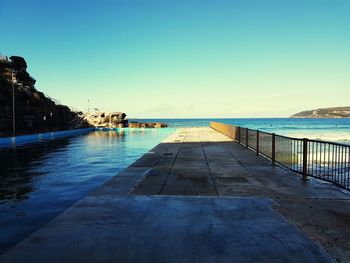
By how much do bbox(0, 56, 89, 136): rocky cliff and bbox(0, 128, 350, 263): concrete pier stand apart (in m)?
38.1

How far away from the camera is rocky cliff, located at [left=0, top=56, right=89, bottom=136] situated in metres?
47.0

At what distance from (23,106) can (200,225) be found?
50.4m

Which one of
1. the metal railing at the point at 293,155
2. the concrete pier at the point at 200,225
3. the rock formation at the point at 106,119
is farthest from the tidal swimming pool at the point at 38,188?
the rock formation at the point at 106,119

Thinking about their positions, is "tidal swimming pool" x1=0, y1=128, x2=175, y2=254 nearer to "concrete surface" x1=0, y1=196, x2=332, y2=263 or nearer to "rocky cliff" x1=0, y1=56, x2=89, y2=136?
"concrete surface" x1=0, y1=196, x2=332, y2=263

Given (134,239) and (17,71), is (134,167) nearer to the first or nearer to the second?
(134,239)

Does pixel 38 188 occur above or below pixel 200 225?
below

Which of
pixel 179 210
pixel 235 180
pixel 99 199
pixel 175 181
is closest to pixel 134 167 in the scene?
pixel 175 181

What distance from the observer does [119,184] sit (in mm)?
10344

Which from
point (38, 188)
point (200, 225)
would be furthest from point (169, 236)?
point (38, 188)

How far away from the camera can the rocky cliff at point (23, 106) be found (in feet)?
154

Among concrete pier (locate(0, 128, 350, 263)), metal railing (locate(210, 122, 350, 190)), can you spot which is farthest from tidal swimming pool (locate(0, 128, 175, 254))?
metal railing (locate(210, 122, 350, 190))

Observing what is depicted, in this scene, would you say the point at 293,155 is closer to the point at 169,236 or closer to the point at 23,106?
the point at 169,236

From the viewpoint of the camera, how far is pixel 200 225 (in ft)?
20.3

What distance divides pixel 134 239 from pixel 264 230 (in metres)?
2.20
